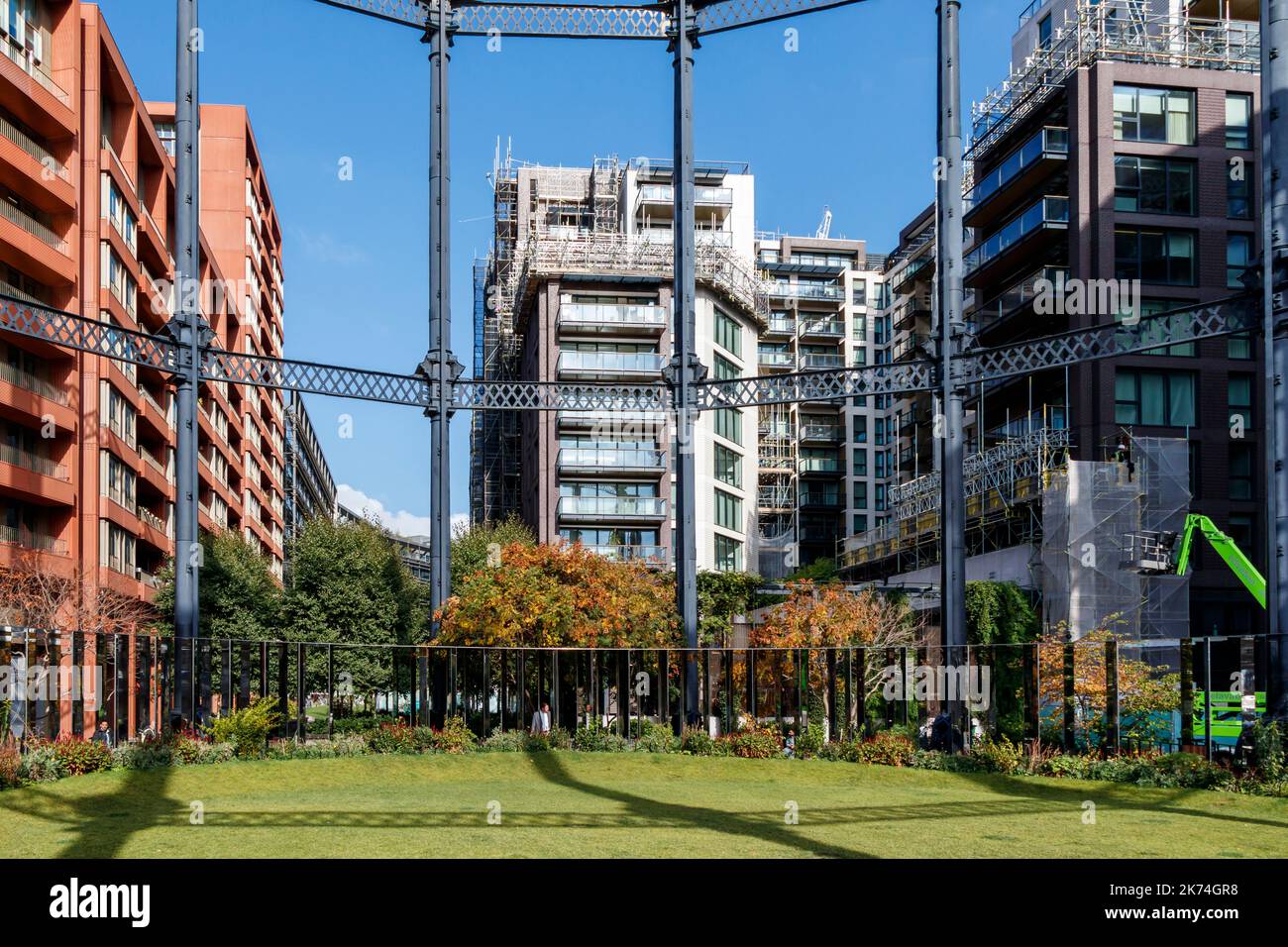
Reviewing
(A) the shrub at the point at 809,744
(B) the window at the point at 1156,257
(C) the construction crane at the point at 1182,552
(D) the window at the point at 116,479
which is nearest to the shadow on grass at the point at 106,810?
(A) the shrub at the point at 809,744

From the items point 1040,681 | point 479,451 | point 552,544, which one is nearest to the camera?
point 1040,681

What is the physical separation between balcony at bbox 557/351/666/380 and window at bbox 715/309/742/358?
403cm

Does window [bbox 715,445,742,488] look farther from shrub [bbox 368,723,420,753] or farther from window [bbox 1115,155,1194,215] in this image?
shrub [bbox 368,723,420,753]

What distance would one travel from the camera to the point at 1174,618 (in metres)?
51.8

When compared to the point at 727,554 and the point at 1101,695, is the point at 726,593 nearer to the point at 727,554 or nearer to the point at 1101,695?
the point at 727,554

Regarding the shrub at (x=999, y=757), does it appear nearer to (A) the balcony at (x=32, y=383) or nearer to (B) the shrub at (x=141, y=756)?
(B) the shrub at (x=141, y=756)

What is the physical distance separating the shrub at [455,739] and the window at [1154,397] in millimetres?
36139

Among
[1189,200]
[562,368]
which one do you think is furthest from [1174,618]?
[562,368]

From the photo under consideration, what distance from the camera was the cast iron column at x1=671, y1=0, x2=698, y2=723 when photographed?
108 ft

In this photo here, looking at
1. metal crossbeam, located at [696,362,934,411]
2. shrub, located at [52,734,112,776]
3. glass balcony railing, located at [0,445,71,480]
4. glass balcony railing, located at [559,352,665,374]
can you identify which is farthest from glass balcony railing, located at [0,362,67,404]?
glass balcony railing, located at [559,352,665,374]

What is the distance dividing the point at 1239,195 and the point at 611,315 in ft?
107

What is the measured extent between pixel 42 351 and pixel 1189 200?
4802 cm

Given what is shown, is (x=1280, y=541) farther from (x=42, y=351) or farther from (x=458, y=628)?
(x=42, y=351)

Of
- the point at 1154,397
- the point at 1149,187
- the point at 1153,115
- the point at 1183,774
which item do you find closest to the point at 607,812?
the point at 1183,774
